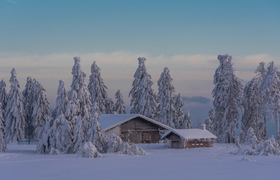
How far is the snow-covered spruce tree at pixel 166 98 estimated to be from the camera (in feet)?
205

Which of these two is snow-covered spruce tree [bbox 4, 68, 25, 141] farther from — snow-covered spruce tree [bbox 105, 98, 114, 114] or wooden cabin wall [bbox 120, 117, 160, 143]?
wooden cabin wall [bbox 120, 117, 160, 143]

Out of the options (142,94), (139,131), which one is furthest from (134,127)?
(142,94)

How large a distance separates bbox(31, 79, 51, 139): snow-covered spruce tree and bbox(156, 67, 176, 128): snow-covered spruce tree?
737 inches

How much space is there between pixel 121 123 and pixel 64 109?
9114 mm

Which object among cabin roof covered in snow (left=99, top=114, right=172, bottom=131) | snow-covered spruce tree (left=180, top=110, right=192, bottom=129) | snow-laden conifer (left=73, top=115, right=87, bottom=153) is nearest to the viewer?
snow-laden conifer (left=73, top=115, right=87, bottom=153)

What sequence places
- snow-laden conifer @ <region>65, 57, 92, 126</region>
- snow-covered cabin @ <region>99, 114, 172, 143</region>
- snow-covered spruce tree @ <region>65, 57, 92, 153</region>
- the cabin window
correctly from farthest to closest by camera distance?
the cabin window < snow-covered cabin @ <region>99, 114, 172, 143</region> < snow-laden conifer @ <region>65, 57, 92, 126</region> < snow-covered spruce tree @ <region>65, 57, 92, 153</region>

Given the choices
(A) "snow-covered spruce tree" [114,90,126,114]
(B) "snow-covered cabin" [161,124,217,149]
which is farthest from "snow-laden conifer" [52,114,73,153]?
(A) "snow-covered spruce tree" [114,90,126,114]

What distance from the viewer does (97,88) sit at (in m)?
68.0

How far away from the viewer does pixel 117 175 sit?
67.6 ft

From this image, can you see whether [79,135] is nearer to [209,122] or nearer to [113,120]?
[113,120]

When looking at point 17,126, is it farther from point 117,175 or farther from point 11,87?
point 117,175

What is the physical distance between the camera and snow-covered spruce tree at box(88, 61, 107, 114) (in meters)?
67.9

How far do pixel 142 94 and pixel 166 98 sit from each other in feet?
13.1

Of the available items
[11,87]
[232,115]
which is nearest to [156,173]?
[232,115]
